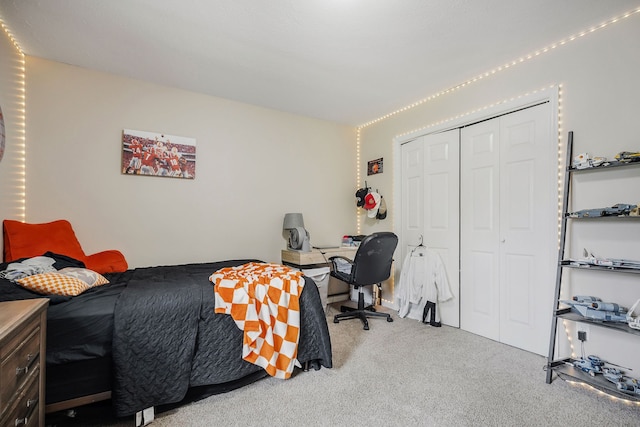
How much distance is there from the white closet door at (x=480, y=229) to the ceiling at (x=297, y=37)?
0.71 meters

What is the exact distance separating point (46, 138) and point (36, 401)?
233 centimetres

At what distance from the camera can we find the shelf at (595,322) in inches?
69.4

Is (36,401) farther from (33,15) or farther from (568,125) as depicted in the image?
(568,125)

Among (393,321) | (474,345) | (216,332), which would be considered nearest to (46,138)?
(216,332)

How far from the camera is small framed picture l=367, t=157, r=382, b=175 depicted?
13.7ft

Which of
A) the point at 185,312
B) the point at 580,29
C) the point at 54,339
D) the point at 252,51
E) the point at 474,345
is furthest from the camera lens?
the point at 474,345

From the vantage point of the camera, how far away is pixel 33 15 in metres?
2.06

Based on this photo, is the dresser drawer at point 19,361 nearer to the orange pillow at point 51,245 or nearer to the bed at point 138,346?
the bed at point 138,346

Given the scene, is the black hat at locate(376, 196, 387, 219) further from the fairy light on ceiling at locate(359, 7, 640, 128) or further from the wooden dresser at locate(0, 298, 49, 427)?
the wooden dresser at locate(0, 298, 49, 427)

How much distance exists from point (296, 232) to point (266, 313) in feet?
5.68

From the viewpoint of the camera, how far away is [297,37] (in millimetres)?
2275

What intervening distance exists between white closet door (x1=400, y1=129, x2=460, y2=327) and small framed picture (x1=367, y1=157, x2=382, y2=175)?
40cm

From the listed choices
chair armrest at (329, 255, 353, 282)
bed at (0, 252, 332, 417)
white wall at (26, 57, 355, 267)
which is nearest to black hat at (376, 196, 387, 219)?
white wall at (26, 57, 355, 267)

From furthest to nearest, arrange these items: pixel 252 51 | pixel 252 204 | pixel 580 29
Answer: pixel 252 204
pixel 252 51
pixel 580 29
